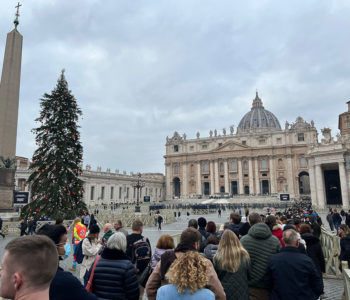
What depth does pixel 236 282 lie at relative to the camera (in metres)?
3.06

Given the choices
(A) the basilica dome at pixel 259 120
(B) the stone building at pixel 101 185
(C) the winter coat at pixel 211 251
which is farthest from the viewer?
(A) the basilica dome at pixel 259 120

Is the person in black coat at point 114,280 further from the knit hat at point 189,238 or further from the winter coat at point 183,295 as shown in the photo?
the winter coat at point 183,295

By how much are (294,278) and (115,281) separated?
2.17 meters

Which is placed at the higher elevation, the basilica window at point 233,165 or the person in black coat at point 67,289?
the basilica window at point 233,165

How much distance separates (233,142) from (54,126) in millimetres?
54350

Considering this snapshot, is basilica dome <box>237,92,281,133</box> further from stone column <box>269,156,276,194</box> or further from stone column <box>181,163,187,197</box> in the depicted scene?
stone column <box>181,163,187,197</box>

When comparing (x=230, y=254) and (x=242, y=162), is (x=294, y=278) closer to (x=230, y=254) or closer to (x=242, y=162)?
(x=230, y=254)

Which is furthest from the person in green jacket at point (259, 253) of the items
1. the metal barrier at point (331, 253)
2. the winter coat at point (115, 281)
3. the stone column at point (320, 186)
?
the stone column at point (320, 186)

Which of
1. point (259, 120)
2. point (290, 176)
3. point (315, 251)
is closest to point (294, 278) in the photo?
point (315, 251)

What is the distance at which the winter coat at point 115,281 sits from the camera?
2.91 m

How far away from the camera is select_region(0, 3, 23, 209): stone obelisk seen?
52.7 ft

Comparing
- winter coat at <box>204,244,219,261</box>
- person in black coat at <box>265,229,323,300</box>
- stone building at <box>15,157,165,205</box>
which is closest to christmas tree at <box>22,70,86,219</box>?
winter coat at <box>204,244,219,261</box>

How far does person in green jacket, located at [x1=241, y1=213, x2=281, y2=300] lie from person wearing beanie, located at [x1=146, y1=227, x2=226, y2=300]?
3.40ft

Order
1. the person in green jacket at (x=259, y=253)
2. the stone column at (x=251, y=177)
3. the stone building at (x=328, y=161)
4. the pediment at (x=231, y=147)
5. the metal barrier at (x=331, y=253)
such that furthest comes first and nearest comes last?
the pediment at (x=231, y=147)
the stone column at (x=251, y=177)
the stone building at (x=328, y=161)
the metal barrier at (x=331, y=253)
the person in green jacket at (x=259, y=253)
